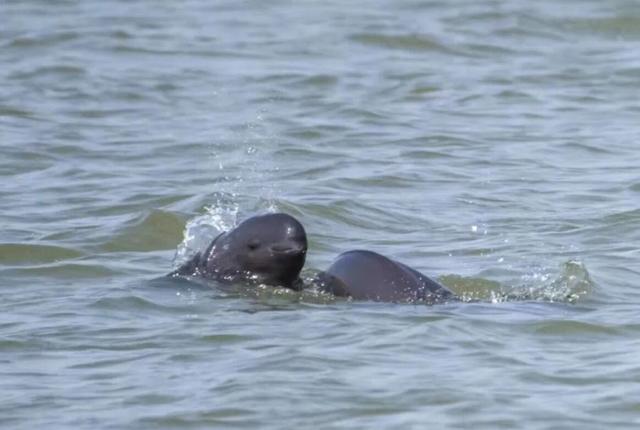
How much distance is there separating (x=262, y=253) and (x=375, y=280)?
0.52m

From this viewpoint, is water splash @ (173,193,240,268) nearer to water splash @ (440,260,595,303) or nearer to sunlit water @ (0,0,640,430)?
sunlit water @ (0,0,640,430)

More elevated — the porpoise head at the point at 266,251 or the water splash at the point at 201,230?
the porpoise head at the point at 266,251

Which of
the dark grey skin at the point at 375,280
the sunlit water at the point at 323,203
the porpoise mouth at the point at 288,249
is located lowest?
the sunlit water at the point at 323,203

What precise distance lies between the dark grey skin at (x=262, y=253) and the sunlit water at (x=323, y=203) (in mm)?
90

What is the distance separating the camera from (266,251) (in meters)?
8.09

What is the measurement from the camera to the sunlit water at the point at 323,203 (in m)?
6.91

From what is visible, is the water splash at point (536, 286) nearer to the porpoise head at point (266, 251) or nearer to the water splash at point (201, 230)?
the porpoise head at point (266, 251)

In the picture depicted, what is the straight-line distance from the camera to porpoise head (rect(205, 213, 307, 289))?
8047mm

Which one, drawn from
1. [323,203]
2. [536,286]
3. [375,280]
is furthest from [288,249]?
[323,203]

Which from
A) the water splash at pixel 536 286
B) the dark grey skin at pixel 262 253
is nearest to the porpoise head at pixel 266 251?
the dark grey skin at pixel 262 253

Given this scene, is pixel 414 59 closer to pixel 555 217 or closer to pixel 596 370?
pixel 555 217

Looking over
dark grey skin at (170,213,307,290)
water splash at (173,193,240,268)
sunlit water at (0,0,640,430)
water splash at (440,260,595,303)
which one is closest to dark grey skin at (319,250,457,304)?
sunlit water at (0,0,640,430)

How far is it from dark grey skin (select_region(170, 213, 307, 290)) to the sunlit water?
0.09 meters

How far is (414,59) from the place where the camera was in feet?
55.6
